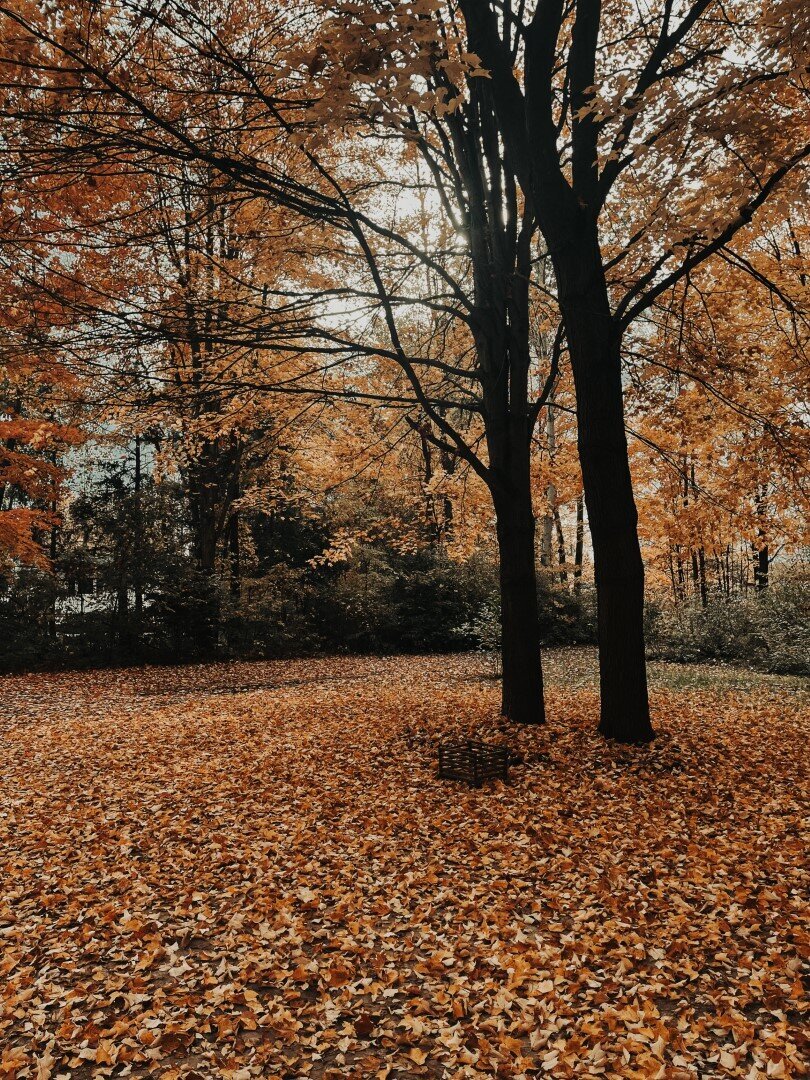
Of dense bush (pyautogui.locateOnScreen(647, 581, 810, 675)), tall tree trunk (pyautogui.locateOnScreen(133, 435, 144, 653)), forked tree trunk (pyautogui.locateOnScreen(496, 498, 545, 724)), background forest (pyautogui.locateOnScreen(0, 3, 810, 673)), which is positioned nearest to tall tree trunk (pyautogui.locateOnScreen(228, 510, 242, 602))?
background forest (pyautogui.locateOnScreen(0, 3, 810, 673))

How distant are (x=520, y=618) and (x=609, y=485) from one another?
79.6 inches

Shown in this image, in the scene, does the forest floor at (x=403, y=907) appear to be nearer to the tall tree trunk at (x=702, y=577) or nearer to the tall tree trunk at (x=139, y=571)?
the tall tree trunk at (x=139, y=571)

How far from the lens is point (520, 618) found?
7.83 meters

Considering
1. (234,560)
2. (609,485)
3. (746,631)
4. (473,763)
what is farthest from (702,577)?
(473,763)

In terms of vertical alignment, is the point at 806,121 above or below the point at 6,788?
above

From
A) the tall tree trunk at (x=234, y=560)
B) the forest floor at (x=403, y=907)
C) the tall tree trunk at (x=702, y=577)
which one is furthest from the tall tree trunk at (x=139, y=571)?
the tall tree trunk at (x=702, y=577)

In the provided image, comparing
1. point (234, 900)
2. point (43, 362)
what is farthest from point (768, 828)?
point (43, 362)

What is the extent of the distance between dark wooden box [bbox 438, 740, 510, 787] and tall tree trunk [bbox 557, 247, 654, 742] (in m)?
1.40

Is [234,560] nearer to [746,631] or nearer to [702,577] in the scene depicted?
[746,631]

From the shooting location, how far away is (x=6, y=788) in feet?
20.8

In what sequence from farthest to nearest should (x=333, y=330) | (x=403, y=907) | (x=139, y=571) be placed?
1. (x=139, y=571)
2. (x=333, y=330)
3. (x=403, y=907)

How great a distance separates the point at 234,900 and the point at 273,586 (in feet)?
44.3

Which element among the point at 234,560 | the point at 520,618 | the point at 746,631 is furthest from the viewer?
the point at 234,560

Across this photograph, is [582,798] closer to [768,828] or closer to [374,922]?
[768,828]
